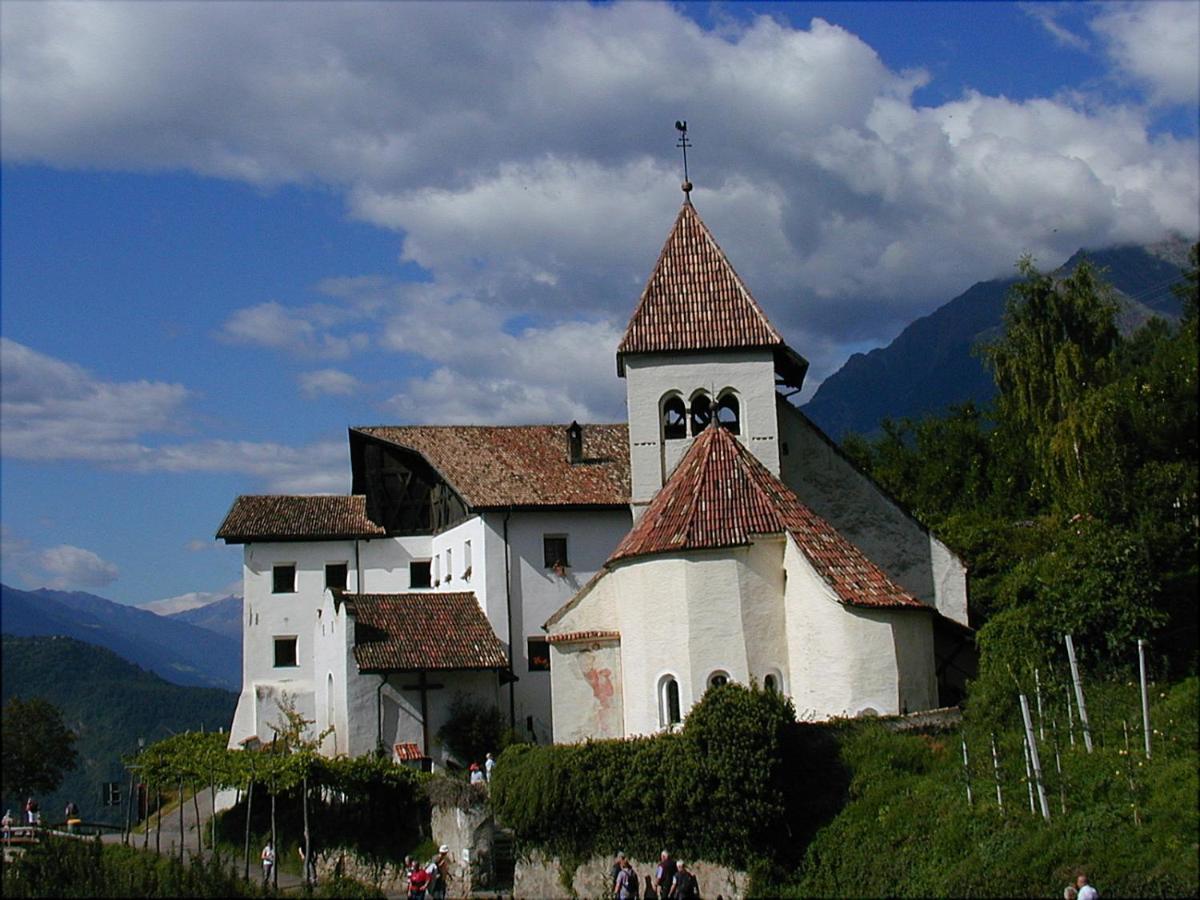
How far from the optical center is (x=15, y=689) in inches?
513

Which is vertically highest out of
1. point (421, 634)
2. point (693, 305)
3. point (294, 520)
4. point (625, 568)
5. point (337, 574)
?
point (693, 305)

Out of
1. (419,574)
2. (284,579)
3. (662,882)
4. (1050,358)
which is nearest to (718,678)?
(662,882)

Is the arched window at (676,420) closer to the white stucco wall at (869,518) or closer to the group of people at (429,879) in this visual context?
the white stucco wall at (869,518)

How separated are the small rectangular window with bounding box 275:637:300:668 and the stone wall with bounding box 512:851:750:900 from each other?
2106 centimetres

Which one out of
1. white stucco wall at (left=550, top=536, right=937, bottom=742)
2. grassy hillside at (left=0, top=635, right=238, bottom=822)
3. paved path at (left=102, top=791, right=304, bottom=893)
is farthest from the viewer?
paved path at (left=102, top=791, right=304, bottom=893)

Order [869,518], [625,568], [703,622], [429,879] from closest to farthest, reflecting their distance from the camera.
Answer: [429,879] → [703,622] → [625,568] → [869,518]

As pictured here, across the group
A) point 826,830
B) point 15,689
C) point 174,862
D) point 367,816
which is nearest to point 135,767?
point 367,816

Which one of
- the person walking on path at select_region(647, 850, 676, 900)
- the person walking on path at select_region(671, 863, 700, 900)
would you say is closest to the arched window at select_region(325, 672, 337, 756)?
the person walking on path at select_region(647, 850, 676, 900)

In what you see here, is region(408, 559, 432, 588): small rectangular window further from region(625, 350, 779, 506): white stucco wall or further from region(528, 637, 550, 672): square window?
region(625, 350, 779, 506): white stucco wall

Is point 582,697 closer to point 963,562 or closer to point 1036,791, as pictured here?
point 963,562

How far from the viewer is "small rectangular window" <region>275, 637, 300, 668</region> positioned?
50916 millimetres

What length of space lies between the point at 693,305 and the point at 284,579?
794 inches

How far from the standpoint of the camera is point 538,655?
150 feet

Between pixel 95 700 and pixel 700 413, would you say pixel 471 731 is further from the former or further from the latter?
pixel 95 700
